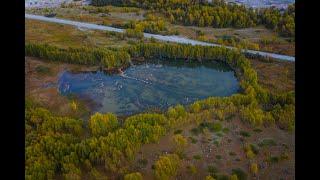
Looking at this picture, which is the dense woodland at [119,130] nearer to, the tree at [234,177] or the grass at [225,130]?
the grass at [225,130]

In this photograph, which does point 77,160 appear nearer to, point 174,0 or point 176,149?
point 176,149

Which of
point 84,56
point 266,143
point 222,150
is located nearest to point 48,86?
point 84,56

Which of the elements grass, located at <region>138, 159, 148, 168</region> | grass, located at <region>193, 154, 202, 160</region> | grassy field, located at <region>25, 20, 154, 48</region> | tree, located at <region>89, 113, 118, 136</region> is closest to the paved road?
grassy field, located at <region>25, 20, 154, 48</region>

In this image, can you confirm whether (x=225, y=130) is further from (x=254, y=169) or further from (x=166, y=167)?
(x=166, y=167)

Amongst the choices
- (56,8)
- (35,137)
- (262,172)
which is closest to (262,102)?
(262,172)

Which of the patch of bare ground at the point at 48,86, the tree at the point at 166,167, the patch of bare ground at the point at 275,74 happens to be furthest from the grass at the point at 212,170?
the patch of bare ground at the point at 275,74

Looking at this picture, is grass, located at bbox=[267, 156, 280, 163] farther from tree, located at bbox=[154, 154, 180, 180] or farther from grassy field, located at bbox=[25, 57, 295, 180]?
tree, located at bbox=[154, 154, 180, 180]
